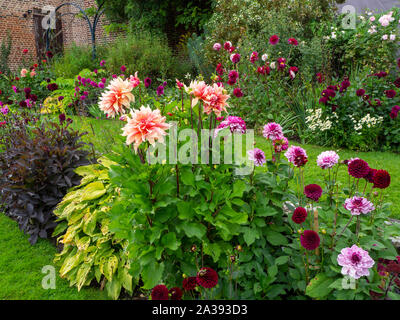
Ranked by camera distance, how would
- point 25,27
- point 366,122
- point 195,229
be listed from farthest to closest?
point 25,27 < point 366,122 < point 195,229

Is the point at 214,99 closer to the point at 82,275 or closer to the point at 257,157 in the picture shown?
the point at 257,157

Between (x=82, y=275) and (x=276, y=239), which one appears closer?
(x=276, y=239)

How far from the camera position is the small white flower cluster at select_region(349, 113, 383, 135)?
4.11 meters

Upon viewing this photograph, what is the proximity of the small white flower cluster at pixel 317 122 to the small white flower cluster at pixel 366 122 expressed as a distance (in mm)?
306

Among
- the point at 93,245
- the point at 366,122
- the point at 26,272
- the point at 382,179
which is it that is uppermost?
the point at 366,122

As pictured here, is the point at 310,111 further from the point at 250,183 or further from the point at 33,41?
the point at 33,41

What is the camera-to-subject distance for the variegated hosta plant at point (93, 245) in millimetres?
2195

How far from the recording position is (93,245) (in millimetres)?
2389

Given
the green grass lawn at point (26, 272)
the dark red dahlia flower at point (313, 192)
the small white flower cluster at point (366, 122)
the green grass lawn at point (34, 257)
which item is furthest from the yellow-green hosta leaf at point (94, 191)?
the small white flower cluster at point (366, 122)

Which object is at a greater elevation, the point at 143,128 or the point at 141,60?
the point at 141,60

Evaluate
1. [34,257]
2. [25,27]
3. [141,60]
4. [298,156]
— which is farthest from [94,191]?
[25,27]

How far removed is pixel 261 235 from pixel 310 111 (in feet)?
10.5

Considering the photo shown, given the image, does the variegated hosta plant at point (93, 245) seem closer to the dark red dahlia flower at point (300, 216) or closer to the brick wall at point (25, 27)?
the dark red dahlia flower at point (300, 216)

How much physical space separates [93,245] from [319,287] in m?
1.58
